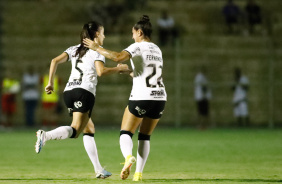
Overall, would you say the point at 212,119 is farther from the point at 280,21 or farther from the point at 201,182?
the point at 201,182

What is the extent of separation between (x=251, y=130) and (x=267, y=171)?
11.9 meters

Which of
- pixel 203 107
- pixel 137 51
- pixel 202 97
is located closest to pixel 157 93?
pixel 137 51

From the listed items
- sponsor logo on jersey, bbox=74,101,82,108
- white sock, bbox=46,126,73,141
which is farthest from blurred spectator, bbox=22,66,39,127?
white sock, bbox=46,126,73,141

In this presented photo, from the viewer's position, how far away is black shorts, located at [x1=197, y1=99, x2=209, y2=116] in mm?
23781

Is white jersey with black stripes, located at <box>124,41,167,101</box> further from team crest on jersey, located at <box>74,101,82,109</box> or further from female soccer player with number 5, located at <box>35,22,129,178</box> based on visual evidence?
team crest on jersey, located at <box>74,101,82,109</box>

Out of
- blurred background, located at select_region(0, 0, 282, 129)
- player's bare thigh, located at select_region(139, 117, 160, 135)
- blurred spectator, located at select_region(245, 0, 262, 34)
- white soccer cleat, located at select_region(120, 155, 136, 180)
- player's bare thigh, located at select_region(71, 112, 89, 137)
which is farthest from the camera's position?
blurred spectator, located at select_region(245, 0, 262, 34)

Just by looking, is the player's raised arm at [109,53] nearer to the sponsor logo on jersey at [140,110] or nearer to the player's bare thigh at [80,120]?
the sponsor logo on jersey at [140,110]

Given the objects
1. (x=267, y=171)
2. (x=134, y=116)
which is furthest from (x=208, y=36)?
(x=134, y=116)

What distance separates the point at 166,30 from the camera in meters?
26.5

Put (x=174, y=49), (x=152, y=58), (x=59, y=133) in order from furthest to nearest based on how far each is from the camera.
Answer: (x=174, y=49) < (x=59, y=133) < (x=152, y=58)

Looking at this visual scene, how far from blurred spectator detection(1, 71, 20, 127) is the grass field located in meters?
2.63

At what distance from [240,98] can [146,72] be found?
16025 mm

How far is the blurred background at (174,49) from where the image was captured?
26188 millimetres

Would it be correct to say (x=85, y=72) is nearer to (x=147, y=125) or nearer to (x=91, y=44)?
(x=91, y=44)
